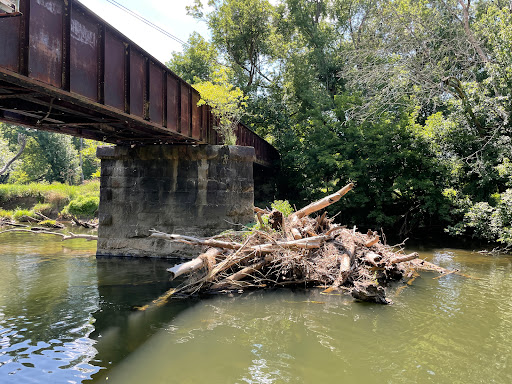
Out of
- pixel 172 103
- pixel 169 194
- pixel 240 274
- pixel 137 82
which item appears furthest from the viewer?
pixel 169 194

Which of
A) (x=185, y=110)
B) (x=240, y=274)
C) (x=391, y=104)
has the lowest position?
(x=240, y=274)

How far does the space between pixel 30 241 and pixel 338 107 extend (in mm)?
17603

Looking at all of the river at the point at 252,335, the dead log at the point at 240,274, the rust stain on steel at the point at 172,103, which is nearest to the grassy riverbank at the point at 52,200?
the rust stain on steel at the point at 172,103

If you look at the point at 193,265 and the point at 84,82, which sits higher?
the point at 84,82

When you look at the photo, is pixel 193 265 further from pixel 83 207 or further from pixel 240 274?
pixel 83 207

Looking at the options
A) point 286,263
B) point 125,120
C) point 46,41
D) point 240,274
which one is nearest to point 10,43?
point 46,41

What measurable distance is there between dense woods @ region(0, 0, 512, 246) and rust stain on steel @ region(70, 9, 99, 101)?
5288 millimetres

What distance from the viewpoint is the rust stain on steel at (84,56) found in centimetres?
724

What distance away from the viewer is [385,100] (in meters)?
20.8

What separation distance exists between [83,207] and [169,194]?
51.9 ft

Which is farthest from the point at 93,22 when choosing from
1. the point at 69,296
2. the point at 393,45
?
the point at 393,45

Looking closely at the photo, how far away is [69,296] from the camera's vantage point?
7.93 m

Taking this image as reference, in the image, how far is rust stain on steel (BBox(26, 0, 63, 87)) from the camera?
20.2 feet

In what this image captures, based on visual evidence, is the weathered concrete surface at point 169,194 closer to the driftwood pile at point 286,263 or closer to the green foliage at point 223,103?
the green foliage at point 223,103
